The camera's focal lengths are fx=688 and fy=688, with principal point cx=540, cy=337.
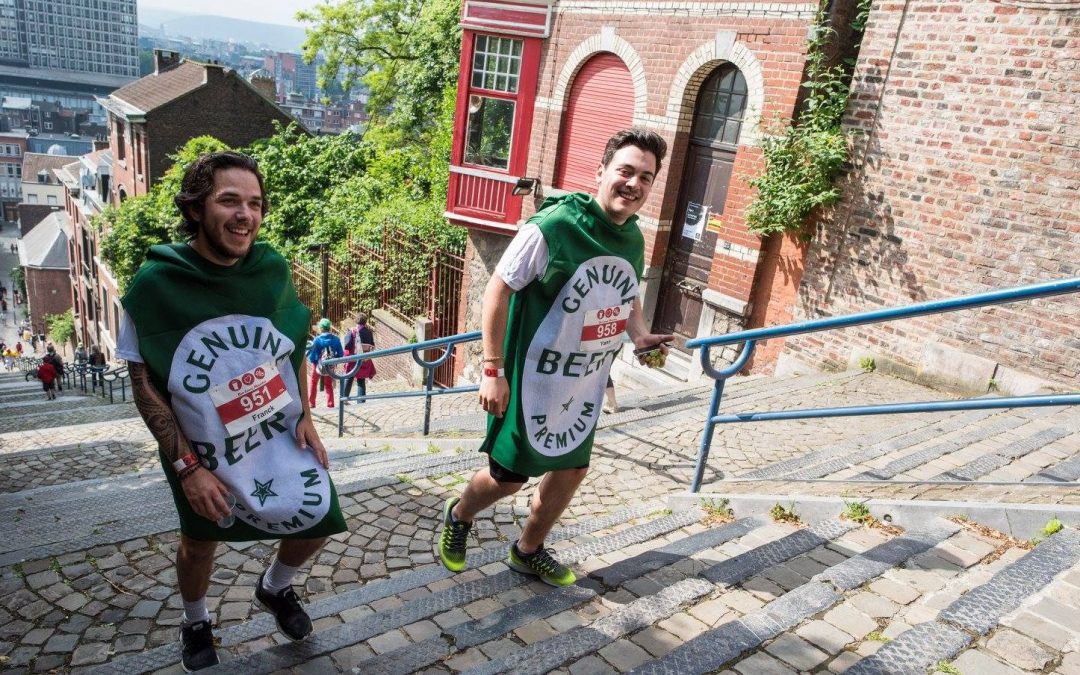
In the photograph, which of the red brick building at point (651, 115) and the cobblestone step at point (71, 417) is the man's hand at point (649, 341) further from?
the cobblestone step at point (71, 417)

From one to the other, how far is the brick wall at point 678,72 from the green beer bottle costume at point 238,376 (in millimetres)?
6688

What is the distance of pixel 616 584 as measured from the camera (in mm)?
2898

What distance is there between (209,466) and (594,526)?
197cm

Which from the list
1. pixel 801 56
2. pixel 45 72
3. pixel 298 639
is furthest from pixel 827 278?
pixel 45 72

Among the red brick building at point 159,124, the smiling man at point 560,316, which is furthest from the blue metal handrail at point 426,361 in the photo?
the red brick building at point 159,124

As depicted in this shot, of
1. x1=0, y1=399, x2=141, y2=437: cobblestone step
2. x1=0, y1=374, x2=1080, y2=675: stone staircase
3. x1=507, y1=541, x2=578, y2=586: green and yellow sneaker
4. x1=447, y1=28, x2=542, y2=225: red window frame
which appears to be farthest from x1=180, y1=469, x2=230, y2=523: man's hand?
x1=0, y1=399, x2=141, y2=437: cobblestone step

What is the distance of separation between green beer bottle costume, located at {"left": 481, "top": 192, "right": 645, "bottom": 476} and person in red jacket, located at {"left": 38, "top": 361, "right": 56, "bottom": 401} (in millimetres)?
18445

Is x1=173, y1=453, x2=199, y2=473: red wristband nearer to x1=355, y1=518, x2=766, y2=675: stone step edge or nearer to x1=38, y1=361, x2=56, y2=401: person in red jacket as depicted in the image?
x1=355, y1=518, x2=766, y2=675: stone step edge

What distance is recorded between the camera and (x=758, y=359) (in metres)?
8.13

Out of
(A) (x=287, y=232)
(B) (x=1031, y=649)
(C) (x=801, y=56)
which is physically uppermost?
(C) (x=801, y=56)

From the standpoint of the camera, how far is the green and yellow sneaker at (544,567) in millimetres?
2873

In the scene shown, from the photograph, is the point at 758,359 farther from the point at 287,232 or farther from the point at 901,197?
the point at 287,232

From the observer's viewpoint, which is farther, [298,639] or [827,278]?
[827,278]

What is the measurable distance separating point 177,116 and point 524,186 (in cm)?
2103
